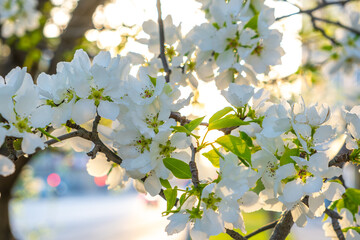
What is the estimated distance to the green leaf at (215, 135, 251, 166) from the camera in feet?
1.78

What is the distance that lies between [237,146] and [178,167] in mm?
92

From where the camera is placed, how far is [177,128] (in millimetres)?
534

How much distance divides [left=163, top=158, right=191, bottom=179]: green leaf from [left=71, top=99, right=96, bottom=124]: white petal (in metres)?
0.13

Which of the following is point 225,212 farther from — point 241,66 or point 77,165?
point 77,165

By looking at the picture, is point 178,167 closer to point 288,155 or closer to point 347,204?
point 288,155

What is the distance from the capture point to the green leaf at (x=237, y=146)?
1.78ft

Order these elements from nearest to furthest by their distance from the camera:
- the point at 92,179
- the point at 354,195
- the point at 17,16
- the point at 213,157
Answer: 1. the point at 213,157
2. the point at 354,195
3. the point at 17,16
4. the point at 92,179

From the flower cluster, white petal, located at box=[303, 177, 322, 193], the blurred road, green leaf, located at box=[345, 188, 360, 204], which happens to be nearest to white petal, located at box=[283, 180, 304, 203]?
white petal, located at box=[303, 177, 322, 193]

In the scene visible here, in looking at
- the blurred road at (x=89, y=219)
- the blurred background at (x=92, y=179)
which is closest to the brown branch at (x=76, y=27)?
the blurred background at (x=92, y=179)

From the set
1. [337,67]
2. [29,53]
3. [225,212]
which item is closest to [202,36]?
[225,212]

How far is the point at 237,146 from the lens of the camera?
0.55m

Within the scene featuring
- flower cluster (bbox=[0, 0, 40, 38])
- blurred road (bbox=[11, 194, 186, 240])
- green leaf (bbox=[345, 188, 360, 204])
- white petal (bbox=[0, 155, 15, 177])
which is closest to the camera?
white petal (bbox=[0, 155, 15, 177])

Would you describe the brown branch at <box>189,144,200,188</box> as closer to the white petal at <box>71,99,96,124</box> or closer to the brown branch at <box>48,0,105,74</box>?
the white petal at <box>71,99,96,124</box>

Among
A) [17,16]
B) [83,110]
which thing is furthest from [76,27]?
[83,110]
